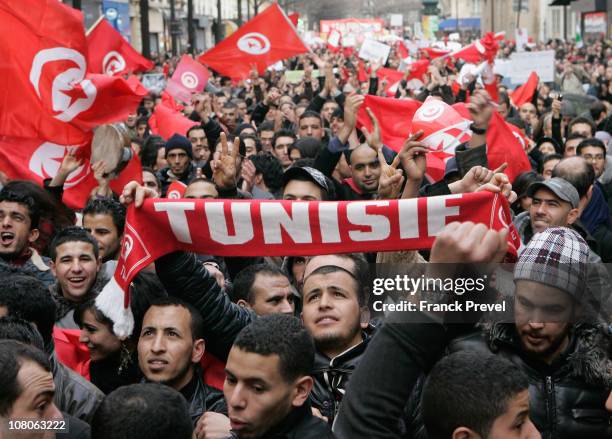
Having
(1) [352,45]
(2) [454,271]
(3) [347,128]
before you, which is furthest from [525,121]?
(1) [352,45]

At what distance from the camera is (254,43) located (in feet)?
48.3

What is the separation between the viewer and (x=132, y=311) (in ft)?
14.2

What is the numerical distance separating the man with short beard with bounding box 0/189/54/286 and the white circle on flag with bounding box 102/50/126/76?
6.19 meters

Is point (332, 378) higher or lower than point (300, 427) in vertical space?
lower

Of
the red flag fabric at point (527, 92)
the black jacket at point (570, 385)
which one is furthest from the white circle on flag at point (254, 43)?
the black jacket at point (570, 385)

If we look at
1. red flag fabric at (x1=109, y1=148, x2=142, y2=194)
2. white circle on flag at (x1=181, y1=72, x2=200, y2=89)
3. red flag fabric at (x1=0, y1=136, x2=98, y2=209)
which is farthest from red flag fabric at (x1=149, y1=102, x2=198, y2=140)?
red flag fabric at (x1=0, y1=136, x2=98, y2=209)

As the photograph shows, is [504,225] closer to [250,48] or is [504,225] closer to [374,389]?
[374,389]

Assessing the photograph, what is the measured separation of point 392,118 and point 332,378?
6191 millimetres

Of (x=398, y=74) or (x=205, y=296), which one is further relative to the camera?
(x=398, y=74)

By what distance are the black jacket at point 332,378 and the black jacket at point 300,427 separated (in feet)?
1.83

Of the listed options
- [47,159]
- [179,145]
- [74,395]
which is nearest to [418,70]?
[179,145]

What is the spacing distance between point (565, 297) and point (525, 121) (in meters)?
10.7

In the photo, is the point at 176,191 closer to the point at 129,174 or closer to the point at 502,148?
the point at 129,174

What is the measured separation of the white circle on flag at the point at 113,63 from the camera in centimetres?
1202
